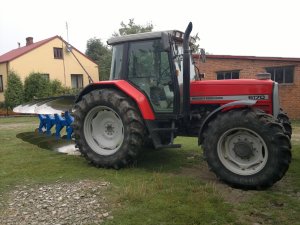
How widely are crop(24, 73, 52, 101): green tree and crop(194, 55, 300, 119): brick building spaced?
41.3 ft

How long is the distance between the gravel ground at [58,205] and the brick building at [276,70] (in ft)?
38.5

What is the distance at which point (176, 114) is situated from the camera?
5746mm

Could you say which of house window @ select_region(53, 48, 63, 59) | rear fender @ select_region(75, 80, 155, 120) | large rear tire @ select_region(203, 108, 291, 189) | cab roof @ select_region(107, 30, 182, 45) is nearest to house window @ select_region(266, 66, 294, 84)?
cab roof @ select_region(107, 30, 182, 45)

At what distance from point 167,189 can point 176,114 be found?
1.45 meters

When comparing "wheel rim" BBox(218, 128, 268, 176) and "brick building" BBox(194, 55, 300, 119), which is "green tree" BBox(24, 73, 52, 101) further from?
"wheel rim" BBox(218, 128, 268, 176)

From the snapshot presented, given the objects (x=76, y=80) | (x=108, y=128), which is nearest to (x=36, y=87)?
(x=76, y=80)

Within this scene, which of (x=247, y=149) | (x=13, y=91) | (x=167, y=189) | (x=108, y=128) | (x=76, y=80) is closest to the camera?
(x=167, y=189)

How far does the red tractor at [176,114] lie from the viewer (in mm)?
4738

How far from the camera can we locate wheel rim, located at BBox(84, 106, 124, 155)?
6161 millimetres

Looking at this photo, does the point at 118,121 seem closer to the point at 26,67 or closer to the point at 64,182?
the point at 64,182

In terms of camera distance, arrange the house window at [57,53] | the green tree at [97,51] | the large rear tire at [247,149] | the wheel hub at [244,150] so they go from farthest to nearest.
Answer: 1. the green tree at [97,51]
2. the house window at [57,53]
3. the wheel hub at [244,150]
4. the large rear tire at [247,149]

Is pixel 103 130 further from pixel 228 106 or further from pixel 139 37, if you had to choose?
pixel 228 106

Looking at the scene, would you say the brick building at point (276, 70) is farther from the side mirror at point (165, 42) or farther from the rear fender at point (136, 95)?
the side mirror at point (165, 42)

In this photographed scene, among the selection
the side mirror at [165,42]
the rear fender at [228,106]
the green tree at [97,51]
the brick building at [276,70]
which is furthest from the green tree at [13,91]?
the rear fender at [228,106]
